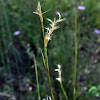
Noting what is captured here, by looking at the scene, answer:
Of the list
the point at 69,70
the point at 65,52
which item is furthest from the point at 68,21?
the point at 69,70

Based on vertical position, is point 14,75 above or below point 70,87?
above

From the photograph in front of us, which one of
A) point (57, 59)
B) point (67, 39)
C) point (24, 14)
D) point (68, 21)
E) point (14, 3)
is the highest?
point (14, 3)

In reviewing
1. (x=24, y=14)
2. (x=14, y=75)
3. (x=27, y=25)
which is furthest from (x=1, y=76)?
(x=24, y=14)

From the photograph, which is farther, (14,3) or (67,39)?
(14,3)

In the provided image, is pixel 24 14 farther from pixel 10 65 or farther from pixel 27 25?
pixel 10 65

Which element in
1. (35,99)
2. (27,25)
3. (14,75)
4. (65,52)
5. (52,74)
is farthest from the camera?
(27,25)

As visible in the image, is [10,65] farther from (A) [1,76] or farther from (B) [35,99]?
(B) [35,99]

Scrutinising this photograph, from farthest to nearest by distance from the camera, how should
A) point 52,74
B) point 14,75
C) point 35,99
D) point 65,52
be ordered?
point 14,75, point 65,52, point 35,99, point 52,74
